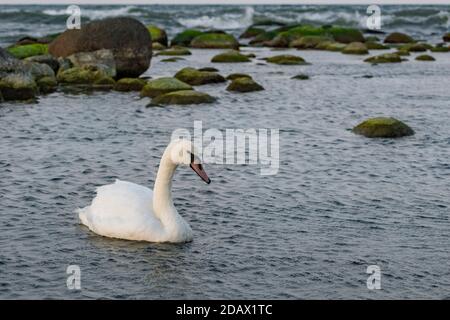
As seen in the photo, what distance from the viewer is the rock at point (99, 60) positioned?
35.3 meters

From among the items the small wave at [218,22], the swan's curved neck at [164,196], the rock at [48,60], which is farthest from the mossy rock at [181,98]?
the small wave at [218,22]

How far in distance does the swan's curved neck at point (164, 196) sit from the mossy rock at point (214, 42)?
45.5 metres

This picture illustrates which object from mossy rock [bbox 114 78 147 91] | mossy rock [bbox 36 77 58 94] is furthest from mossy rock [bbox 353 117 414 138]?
mossy rock [bbox 36 77 58 94]

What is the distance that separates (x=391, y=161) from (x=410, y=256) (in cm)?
708

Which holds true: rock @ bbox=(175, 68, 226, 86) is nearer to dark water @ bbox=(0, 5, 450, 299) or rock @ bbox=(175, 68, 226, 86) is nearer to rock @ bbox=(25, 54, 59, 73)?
rock @ bbox=(25, 54, 59, 73)

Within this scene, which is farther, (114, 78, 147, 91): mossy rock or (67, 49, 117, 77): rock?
(67, 49, 117, 77): rock

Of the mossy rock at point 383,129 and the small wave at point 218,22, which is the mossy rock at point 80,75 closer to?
the mossy rock at point 383,129

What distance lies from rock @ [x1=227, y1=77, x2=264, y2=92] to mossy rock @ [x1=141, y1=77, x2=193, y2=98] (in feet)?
8.31

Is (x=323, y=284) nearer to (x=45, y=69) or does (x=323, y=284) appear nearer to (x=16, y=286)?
(x=16, y=286)

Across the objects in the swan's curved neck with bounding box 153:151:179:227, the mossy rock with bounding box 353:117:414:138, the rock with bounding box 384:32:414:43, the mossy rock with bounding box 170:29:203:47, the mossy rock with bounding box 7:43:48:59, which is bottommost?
the rock with bounding box 384:32:414:43

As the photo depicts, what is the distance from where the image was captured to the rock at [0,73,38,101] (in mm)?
29797

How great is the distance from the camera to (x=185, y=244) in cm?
1360

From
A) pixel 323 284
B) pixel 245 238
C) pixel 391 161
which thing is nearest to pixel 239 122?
pixel 391 161

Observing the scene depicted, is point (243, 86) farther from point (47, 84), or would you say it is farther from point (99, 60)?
point (47, 84)
